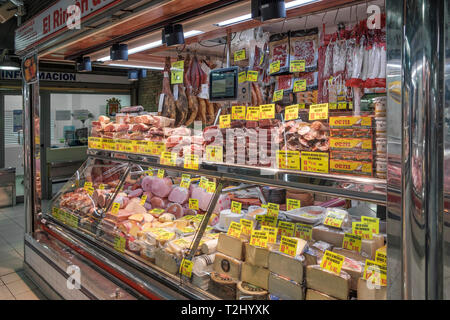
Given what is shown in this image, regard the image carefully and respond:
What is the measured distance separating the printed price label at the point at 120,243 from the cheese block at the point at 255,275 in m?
1.09

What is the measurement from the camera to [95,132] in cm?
369

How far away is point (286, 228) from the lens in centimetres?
211

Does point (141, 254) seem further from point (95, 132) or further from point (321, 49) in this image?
point (321, 49)

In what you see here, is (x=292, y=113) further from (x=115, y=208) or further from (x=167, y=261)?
(x=115, y=208)

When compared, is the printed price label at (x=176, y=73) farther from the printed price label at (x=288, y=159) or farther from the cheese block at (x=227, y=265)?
the cheese block at (x=227, y=265)

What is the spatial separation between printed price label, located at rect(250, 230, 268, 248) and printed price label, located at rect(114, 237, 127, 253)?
112 cm

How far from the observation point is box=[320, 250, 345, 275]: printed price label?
172 cm

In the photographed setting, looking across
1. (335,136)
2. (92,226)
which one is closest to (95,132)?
(92,226)

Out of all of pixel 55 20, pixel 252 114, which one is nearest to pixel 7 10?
pixel 55 20

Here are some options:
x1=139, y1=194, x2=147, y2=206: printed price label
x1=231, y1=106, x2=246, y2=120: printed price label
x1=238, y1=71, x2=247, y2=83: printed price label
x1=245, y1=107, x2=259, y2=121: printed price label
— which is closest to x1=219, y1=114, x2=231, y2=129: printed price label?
x1=231, y1=106, x2=246, y2=120: printed price label

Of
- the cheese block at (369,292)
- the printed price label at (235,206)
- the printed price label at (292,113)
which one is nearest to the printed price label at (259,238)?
the printed price label at (235,206)

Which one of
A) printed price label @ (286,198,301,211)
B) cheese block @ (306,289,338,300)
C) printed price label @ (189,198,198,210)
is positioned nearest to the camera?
cheese block @ (306,289,338,300)

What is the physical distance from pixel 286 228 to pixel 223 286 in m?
Answer: 0.48

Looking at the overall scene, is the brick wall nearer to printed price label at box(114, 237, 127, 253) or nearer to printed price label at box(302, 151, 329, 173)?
printed price label at box(114, 237, 127, 253)
